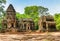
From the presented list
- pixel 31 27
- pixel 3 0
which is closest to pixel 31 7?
pixel 3 0

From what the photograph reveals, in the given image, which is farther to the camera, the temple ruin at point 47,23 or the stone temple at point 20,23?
the stone temple at point 20,23

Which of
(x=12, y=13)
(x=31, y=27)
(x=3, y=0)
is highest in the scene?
(x=3, y=0)

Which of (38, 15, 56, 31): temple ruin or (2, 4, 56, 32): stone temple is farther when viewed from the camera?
(2, 4, 56, 32): stone temple

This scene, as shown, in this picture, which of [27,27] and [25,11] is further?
[25,11]

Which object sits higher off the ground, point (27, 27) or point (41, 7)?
point (41, 7)

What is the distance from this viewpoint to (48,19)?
3000 centimetres

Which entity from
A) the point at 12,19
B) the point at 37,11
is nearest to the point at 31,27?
the point at 12,19

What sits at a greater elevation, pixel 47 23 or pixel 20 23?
pixel 47 23

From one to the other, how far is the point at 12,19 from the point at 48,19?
8110mm

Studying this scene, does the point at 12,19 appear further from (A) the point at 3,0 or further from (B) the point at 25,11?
(B) the point at 25,11

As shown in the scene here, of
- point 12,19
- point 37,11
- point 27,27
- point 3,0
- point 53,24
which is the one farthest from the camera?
point 37,11

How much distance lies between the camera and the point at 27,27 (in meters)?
38.6

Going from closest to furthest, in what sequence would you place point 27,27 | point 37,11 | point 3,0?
point 27,27 → point 3,0 → point 37,11

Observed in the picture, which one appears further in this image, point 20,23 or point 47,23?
point 20,23
